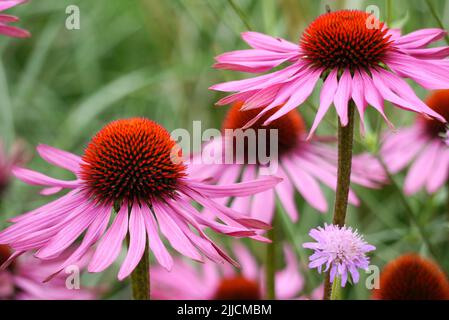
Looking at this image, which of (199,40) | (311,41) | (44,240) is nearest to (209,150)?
(311,41)

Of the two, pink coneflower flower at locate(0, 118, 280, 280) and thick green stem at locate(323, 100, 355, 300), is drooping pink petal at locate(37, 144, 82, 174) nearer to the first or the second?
pink coneflower flower at locate(0, 118, 280, 280)

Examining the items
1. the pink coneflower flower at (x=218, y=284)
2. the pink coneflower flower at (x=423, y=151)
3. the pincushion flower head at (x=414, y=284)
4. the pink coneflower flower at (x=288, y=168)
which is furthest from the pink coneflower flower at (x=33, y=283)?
the pink coneflower flower at (x=423, y=151)

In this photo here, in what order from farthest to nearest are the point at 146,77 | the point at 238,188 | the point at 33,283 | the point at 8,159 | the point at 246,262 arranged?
1. the point at 146,77
2. the point at 8,159
3. the point at 246,262
4. the point at 33,283
5. the point at 238,188

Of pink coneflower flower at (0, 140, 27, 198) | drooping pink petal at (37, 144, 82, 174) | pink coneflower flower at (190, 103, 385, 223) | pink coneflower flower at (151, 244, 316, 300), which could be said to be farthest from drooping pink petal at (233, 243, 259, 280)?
drooping pink petal at (37, 144, 82, 174)

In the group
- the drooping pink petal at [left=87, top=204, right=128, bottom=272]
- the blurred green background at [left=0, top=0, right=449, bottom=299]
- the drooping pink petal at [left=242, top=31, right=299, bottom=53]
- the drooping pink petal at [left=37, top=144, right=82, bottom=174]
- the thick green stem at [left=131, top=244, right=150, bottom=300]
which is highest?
the blurred green background at [left=0, top=0, right=449, bottom=299]

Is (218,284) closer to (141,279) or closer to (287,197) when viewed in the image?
(287,197)

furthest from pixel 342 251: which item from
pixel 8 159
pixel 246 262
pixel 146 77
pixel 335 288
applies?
pixel 146 77

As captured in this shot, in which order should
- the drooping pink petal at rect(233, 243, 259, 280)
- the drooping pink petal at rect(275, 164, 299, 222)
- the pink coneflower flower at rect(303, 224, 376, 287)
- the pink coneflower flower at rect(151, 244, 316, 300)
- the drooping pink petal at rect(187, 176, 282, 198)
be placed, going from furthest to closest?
the drooping pink petal at rect(233, 243, 259, 280), the pink coneflower flower at rect(151, 244, 316, 300), the drooping pink petal at rect(275, 164, 299, 222), the drooping pink petal at rect(187, 176, 282, 198), the pink coneflower flower at rect(303, 224, 376, 287)
